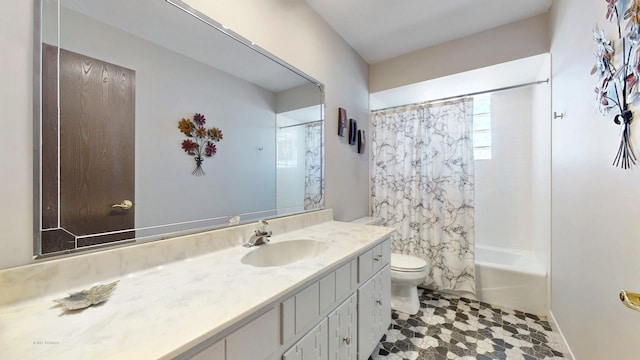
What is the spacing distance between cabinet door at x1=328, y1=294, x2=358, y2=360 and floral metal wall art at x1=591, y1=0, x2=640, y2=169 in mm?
1251

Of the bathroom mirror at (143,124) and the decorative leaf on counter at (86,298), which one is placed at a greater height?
the bathroom mirror at (143,124)

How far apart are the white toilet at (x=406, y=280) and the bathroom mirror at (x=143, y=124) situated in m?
1.18

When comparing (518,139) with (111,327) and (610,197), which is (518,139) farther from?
(111,327)

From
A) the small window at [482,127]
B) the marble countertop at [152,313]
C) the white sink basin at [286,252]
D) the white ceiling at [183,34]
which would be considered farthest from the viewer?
the small window at [482,127]

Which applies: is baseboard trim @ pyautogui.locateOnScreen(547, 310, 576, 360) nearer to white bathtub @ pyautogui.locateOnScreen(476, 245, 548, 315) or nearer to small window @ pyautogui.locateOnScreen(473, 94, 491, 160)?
white bathtub @ pyautogui.locateOnScreen(476, 245, 548, 315)

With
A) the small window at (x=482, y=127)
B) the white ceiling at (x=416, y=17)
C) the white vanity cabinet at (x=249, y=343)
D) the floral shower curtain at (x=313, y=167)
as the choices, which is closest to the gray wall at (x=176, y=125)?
the floral shower curtain at (x=313, y=167)

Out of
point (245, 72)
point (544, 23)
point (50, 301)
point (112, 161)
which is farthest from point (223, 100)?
point (544, 23)

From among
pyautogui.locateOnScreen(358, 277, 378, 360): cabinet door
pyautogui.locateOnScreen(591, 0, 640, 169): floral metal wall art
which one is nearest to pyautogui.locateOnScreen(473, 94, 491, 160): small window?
pyautogui.locateOnScreen(591, 0, 640, 169): floral metal wall art

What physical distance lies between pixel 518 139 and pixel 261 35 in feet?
9.59

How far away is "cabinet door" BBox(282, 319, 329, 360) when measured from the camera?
2.74 feet

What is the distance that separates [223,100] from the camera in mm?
1251

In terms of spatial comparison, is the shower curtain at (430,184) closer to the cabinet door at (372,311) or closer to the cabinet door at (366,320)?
the cabinet door at (372,311)

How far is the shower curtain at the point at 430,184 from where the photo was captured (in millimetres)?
2256

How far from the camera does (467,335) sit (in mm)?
1695
